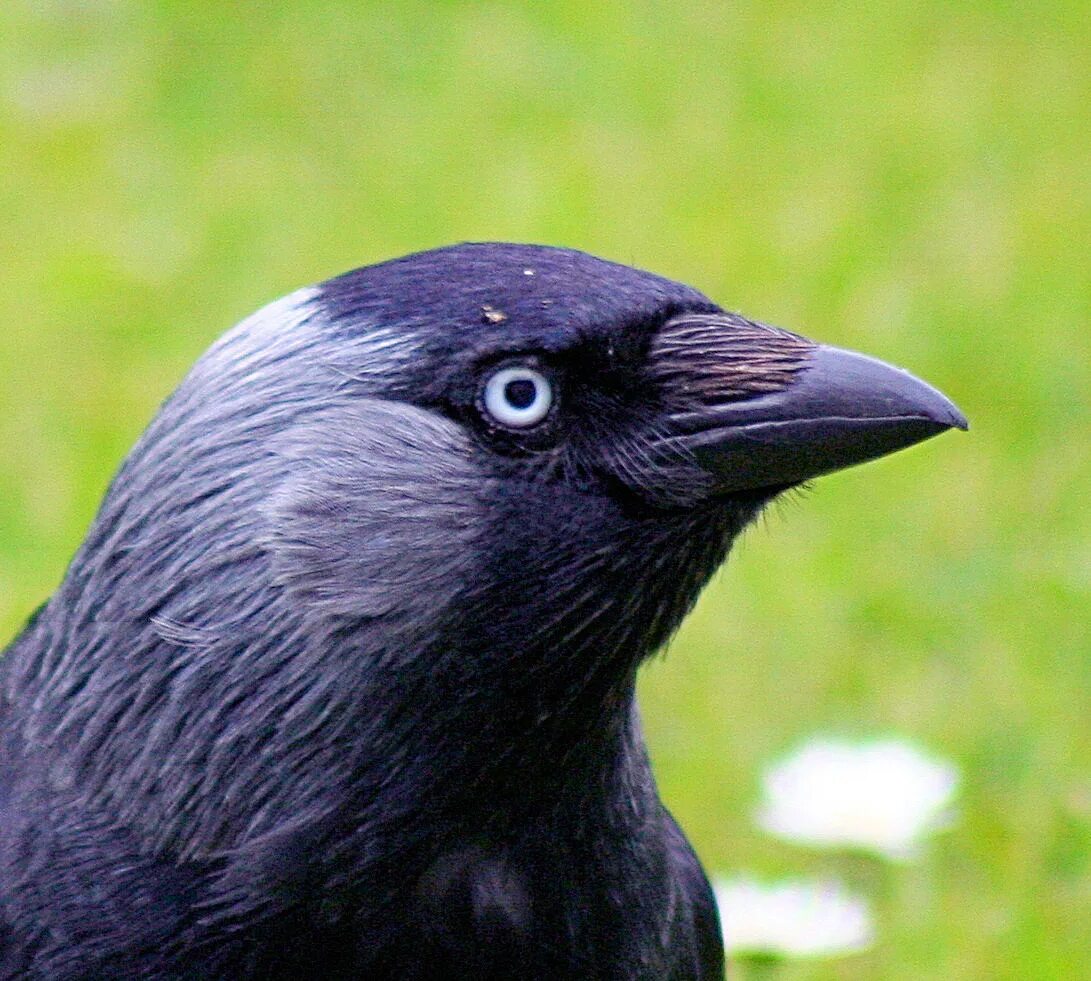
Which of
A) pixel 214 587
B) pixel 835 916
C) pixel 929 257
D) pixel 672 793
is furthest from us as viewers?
pixel 929 257

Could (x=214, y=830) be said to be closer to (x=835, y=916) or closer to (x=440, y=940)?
(x=440, y=940)

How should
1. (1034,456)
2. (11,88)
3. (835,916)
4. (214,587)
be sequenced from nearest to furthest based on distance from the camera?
(214,587), (835,916), (1034,456), (11,88)

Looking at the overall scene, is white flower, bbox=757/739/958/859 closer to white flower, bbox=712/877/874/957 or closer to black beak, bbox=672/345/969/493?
white flower, bbox=712/877/874/957

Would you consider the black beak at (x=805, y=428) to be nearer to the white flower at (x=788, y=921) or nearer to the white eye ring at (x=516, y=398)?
the white eye ring at (x=516, y=398)

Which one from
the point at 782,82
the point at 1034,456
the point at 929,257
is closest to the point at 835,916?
the point at 1034,456

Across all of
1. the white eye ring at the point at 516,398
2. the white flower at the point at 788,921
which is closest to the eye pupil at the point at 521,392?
the white eye ring at the point at 516,398

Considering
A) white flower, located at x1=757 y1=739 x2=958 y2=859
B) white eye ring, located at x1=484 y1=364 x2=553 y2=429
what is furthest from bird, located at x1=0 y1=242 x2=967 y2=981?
white flower, located at x1=757 y1=739 x2=958 y2=859

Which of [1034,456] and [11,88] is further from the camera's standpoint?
[11,88]
